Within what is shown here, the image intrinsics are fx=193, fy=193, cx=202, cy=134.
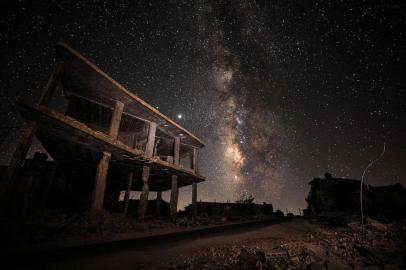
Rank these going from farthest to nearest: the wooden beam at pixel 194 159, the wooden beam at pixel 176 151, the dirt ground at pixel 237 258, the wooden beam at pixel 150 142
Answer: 1. the wooden beam at pixel 194 159
2. the wooden beam at pixel 176 151
3. the wooden beam at pixel 150 142
4. the dirt ground at pixel 237 258

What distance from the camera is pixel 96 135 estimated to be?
8391mm

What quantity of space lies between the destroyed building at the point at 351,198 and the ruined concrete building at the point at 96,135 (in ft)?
47.6

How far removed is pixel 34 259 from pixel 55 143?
7031mm

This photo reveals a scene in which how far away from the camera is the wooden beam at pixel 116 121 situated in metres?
9.65

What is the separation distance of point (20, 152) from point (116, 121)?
13.7 feet

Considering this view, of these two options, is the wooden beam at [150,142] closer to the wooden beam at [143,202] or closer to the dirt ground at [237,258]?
the wooden beam at [143,202]

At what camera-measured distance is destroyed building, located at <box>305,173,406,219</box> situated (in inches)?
603

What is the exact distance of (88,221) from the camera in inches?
303

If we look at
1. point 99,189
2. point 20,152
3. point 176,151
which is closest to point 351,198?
point 176,151

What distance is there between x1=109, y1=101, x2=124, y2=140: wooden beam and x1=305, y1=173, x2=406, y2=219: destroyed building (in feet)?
54.7

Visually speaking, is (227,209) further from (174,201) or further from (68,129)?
(68,129)

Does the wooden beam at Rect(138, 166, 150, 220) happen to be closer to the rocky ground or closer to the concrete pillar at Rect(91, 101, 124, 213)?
the rocky ground

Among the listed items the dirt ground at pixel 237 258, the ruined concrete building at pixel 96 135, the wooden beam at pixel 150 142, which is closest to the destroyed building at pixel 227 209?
the ruined concrete building at pixel 96 135

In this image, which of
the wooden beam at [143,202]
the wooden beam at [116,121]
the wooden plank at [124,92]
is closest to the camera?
the wooden plank at [124,92]
